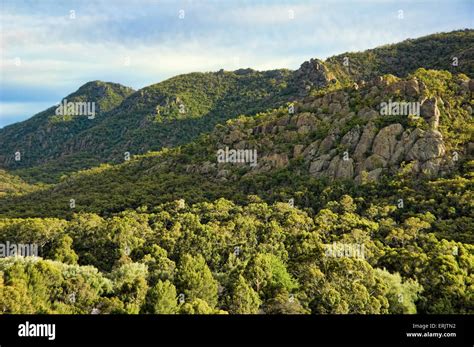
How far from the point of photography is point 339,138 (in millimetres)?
74750

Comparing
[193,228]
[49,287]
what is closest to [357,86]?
[193,228]

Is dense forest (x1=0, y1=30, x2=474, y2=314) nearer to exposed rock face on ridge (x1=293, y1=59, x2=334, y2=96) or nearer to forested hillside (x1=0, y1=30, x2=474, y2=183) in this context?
forested hillside (x1=0, y1=30, x2=474, y2=183)

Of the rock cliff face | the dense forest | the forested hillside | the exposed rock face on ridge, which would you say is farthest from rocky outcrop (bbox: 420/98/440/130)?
the exposed rock face on ridge

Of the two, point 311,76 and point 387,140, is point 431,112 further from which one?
point 311,76

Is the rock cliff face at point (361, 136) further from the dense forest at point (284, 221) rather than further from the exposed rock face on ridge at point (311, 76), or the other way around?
the exposed rock face on ridge at point (311, 76)

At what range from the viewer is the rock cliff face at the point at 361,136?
2625 inches

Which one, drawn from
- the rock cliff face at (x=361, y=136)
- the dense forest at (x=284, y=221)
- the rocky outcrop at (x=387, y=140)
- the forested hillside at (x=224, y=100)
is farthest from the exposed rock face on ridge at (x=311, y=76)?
the rocky outcrop at (x=387, y=140)

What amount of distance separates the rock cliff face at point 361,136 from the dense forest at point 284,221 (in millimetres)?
203

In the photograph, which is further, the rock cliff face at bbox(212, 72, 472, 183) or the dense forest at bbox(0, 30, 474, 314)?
the rock cliff face at bbox(212, 72, 472, 183)

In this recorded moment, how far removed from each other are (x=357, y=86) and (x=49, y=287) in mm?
65967

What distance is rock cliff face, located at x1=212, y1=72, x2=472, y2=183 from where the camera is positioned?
219 feet

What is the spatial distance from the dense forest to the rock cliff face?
0.66 ft

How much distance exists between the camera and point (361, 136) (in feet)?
237
